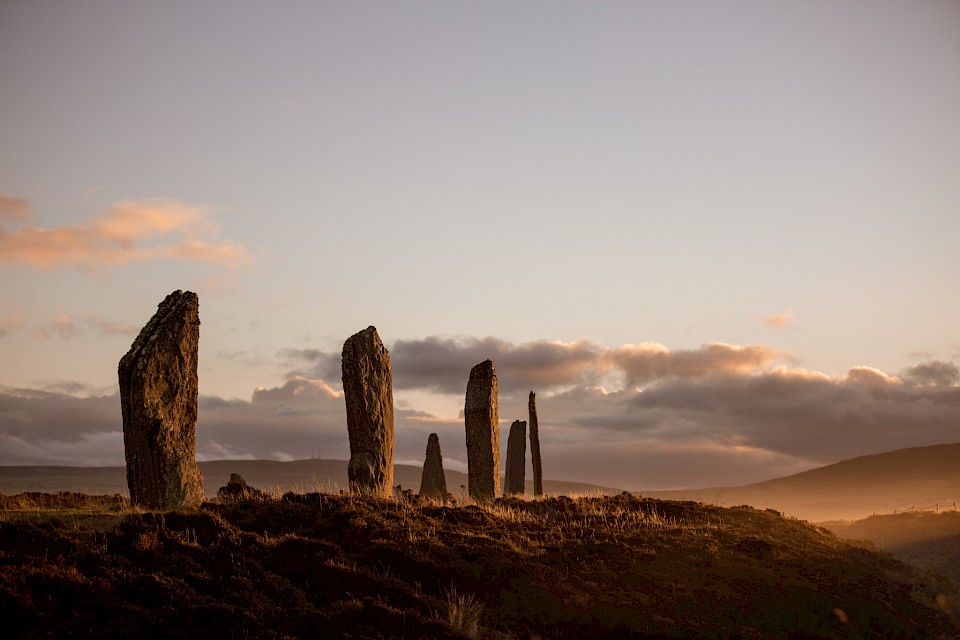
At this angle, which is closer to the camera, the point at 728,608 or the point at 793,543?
the point at 728,608

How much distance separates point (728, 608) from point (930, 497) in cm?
9640

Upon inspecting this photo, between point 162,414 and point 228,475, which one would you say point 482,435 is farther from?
point 228,475

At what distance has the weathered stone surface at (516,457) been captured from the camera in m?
40.0

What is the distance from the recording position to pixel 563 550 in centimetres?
2138

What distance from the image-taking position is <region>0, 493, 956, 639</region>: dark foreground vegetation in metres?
14.6

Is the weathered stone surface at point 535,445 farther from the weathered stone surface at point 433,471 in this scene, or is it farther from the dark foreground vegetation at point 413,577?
the dark foreground vegetation at point 413,577

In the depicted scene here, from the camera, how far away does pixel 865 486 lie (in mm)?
123625

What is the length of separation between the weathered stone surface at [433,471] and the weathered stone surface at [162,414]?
46.1ft

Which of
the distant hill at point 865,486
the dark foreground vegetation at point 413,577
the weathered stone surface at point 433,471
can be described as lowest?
the distant hill at point 865,486

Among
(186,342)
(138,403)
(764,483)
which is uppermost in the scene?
(186,342)

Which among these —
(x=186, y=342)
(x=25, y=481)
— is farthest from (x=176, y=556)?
(x=25, y=481)

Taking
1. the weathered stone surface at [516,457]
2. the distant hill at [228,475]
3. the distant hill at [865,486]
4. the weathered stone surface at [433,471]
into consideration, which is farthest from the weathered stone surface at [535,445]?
the distant hill at [865,486]

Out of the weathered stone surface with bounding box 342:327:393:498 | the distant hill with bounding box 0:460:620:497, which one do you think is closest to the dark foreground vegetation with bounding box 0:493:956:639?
the weathered stone surface with bounding box 342:327:393:498

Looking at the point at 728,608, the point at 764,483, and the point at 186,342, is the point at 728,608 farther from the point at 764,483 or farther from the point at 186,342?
the point at 764,483
